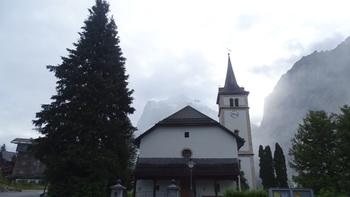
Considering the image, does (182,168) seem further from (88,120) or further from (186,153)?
(88,120)

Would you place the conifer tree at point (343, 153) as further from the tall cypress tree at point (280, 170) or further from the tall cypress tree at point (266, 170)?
the tall cypress tree at point (266, 170)

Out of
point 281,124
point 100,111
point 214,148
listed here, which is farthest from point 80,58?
point 281,124

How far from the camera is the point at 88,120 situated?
17828mm

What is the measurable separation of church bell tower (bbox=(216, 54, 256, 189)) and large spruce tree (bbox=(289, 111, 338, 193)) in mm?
16175

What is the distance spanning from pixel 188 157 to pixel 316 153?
10.1m

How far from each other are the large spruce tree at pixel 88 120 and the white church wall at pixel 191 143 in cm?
717

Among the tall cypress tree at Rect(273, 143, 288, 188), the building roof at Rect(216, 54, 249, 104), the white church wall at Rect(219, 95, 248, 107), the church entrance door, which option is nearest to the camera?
the church entrance door

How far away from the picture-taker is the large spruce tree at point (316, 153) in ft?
65.5

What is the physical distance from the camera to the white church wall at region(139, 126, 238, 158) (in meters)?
26.2

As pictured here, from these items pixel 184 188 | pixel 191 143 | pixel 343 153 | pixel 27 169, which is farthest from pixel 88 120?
pixel 27 169

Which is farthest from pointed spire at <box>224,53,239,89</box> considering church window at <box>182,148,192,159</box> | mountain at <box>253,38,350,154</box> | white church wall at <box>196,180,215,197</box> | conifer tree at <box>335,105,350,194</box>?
mountain at <box>253,38,350,154</box>

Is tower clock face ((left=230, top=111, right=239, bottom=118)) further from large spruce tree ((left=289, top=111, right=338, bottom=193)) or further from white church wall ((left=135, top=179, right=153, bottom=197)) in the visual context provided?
white church wall ((left=135, top=179, right=153, bottom=197))

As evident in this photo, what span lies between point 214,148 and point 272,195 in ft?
48.3

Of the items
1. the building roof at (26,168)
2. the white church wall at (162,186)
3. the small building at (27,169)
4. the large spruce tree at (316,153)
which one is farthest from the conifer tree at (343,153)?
the building roof at (26,168)
